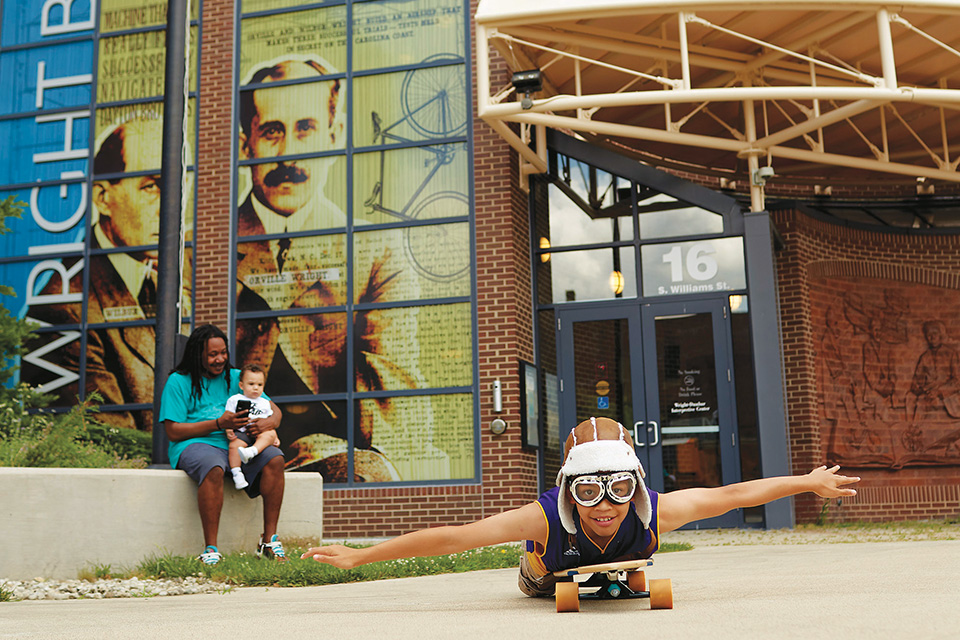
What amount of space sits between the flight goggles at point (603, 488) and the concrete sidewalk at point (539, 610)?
0.42 metres

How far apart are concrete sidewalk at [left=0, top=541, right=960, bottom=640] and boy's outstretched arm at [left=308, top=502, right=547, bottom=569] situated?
0.82 feet

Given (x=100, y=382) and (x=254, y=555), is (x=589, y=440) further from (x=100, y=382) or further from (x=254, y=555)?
(x=100, y=382)

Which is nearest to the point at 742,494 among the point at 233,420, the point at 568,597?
the point at 568,597

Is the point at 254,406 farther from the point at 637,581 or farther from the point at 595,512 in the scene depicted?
the point at 595,512

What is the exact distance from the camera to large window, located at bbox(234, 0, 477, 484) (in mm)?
11695

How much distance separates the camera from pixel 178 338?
7.55 m

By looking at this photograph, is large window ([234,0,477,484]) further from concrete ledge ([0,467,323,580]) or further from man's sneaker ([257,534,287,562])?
man's sneaker ([257,534,287,562])

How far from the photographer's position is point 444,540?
378 cm

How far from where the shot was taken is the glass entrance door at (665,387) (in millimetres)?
11719

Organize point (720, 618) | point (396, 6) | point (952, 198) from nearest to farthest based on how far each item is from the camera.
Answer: point (720, 618) → point (396, 6) → point (952, 198)

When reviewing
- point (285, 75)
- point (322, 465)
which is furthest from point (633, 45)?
point (322, 465)

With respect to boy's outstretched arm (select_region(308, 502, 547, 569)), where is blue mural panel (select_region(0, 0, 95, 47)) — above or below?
above

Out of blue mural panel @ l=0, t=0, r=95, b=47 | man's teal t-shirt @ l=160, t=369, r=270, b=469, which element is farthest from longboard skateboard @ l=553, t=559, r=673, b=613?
blue mural panel @ l=0, t=0, r=95, b=47

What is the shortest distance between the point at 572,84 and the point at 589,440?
31.7ft
